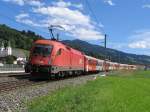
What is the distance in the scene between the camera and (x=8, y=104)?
16.4 m

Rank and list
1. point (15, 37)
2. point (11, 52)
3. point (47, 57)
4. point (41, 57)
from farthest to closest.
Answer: point (15, 37)
point (11, 52)
point (47, 57)
point (41, 57)

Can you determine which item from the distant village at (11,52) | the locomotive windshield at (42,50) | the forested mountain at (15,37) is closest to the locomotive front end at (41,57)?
the locomotive windshield at (42,50)

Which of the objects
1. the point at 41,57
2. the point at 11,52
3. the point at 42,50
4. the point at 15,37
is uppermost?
the point at 15,37

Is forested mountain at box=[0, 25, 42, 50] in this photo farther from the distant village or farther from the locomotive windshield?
the locomotive windshield

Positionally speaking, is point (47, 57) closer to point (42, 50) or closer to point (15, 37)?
point (42, 50)

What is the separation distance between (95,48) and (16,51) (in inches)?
1709

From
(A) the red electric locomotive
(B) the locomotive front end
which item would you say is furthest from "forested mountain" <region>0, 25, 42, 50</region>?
(B) the locomotive front end

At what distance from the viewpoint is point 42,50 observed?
35.0 metres

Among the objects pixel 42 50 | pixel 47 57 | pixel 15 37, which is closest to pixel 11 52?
pixel 15 37

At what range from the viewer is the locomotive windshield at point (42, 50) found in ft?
114

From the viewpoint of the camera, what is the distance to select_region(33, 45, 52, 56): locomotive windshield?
34.8 metres

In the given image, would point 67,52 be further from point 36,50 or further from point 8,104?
point 8,104

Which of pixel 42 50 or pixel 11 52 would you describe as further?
pixel 11 52

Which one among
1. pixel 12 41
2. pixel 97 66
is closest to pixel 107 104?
pixel 97 66
